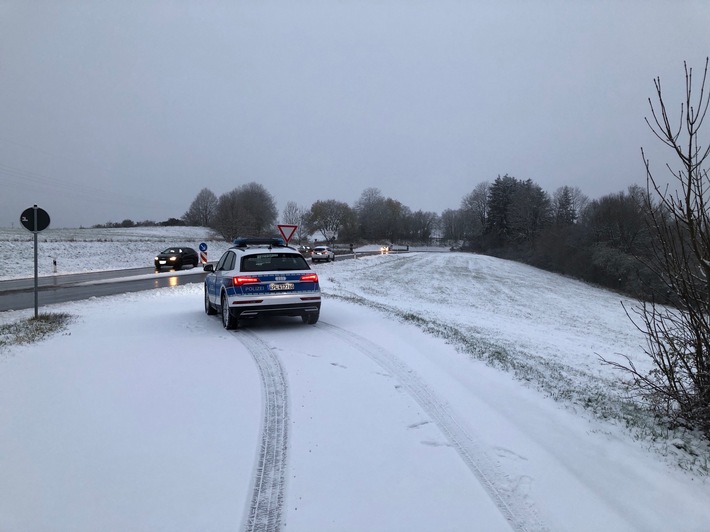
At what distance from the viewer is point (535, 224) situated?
7994 centimetres

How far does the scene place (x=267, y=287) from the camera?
357 inches

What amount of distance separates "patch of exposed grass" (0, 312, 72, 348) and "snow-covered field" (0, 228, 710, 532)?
57cm

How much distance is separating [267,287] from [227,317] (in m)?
1.12

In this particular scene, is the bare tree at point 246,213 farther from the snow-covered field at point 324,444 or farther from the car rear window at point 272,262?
the snow-covered field at point 324,444

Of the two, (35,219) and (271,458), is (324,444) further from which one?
(35,219)

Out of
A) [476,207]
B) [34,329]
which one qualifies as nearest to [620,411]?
[34,329]

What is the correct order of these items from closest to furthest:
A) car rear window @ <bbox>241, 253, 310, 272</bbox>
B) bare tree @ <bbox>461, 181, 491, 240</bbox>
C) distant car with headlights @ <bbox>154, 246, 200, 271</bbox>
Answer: car rear window @ <bbox>241, 253, 310, 272</bbox> < distant car with headlights @ <bbox>154, 246, 200, 271</bbox> < bare tree @ <bbox>461, 181, 491, 240</bbox>

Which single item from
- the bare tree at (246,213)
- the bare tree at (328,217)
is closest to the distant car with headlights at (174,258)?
the bare tree at (246,213)

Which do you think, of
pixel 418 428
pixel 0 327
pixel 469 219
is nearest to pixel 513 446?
pixel 418 428

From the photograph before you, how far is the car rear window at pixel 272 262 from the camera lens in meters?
9.29

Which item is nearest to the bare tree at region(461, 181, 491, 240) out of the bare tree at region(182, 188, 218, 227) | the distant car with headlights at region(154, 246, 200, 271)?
the bare tree at region(182, 188, 218, 227)

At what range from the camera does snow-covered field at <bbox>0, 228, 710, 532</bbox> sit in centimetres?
318

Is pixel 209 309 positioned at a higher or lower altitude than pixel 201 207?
lower

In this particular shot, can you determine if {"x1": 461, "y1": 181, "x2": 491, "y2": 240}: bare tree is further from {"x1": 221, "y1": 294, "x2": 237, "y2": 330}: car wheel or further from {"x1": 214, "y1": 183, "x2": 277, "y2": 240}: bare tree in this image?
{"x1": 221, "y1": 294, "x2": 237, "y2": 330}: car wheel
